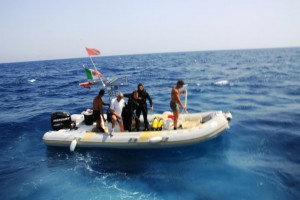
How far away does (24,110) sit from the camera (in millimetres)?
Answer: 16609

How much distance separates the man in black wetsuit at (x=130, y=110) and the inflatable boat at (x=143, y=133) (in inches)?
15.6

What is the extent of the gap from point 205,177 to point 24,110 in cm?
1328

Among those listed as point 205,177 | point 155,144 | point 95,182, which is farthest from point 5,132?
point 205,177

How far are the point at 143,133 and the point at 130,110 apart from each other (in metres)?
0.89

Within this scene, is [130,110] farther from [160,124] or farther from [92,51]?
[92,51]

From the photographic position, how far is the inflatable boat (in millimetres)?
8516

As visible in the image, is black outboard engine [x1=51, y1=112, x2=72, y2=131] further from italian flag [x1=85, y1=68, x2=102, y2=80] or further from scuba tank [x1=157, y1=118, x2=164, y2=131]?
scuba tank [x1=157, y1=118, x2=164, y2=131]

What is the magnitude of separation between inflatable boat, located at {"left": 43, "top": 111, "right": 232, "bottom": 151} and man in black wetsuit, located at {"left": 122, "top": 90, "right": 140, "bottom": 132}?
15.6 inches

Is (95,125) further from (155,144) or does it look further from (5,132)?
(5,132)

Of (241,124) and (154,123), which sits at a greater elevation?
(154,123)

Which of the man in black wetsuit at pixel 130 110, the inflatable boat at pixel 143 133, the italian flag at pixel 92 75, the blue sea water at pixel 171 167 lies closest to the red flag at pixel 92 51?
the italian flag at pixel 92 75

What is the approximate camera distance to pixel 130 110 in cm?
891

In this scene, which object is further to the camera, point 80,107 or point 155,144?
point 80,107

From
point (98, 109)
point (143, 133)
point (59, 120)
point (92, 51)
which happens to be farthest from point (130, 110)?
point (59, 120)
